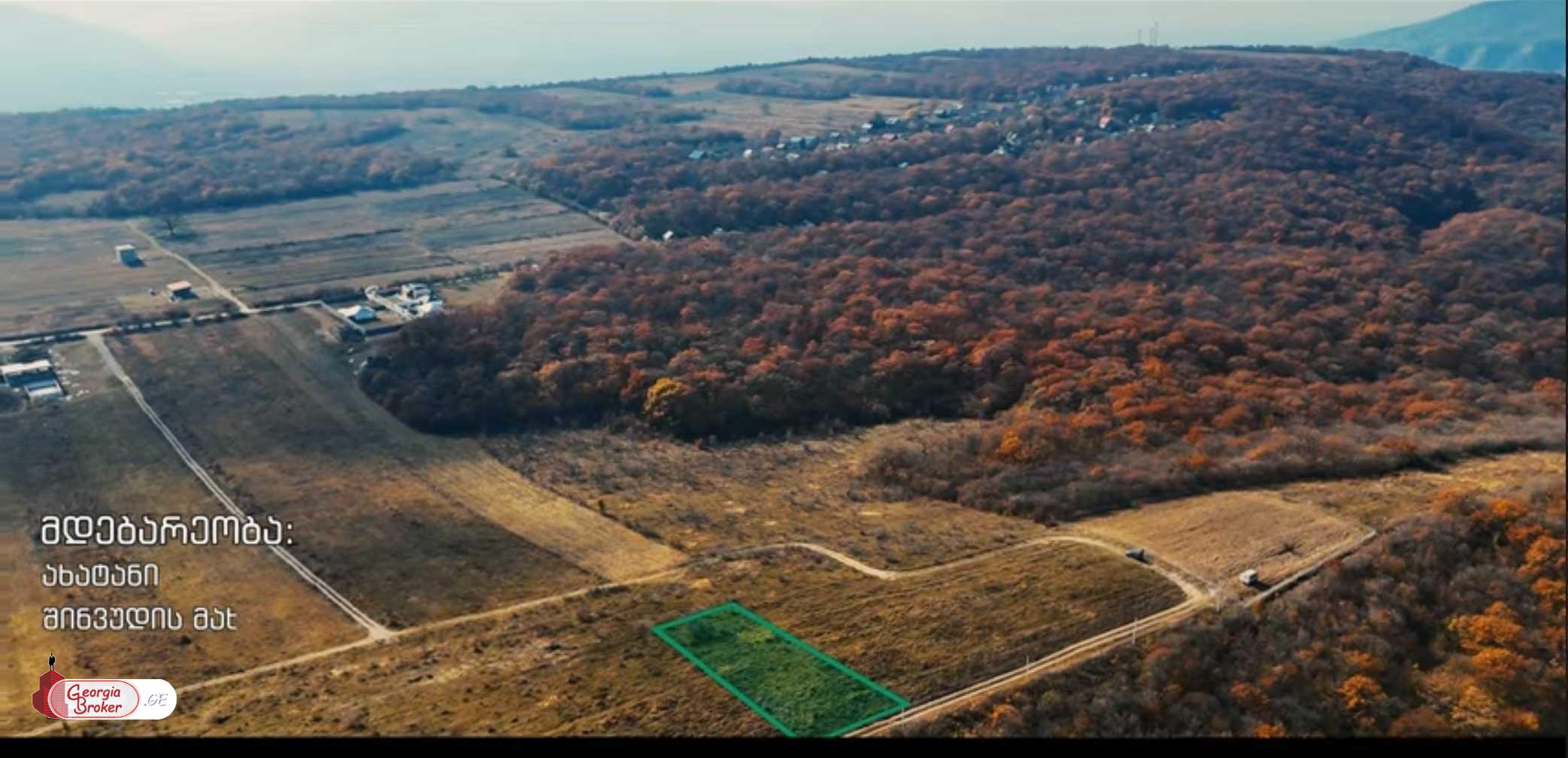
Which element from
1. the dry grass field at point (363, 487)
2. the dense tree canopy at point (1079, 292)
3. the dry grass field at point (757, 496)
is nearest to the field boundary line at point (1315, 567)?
the dense tree canopy at point (1079, 292)

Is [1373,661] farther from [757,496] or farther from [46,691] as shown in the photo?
[46,691]

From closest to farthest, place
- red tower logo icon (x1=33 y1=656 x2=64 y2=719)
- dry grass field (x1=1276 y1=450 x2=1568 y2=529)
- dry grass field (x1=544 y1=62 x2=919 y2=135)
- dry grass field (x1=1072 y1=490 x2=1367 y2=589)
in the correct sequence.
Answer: red tower logo icon (x1=33 y1=656 x2=64 y2=719) → dry grass field (x1=1072 y1=490 x2=1367 y2=589) → dry grass field (x1=1276 y1=450 x2=1568 y2=529) → dry grass field (x1=544 y1=62 x2=919 y2=135)

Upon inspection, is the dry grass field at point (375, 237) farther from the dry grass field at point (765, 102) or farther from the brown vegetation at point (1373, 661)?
the brown vegetation at point (1373, 661)

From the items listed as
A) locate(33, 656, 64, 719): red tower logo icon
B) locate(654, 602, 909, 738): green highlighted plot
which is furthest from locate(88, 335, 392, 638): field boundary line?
locate(654, 602, 909, 738): green highlighted plot

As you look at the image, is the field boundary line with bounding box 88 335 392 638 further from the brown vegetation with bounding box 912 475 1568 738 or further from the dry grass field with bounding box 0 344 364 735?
the brown vegetation with bounding box 912 475 1568 738

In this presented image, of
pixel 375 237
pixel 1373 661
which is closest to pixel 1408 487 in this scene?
pixel 1373 661
